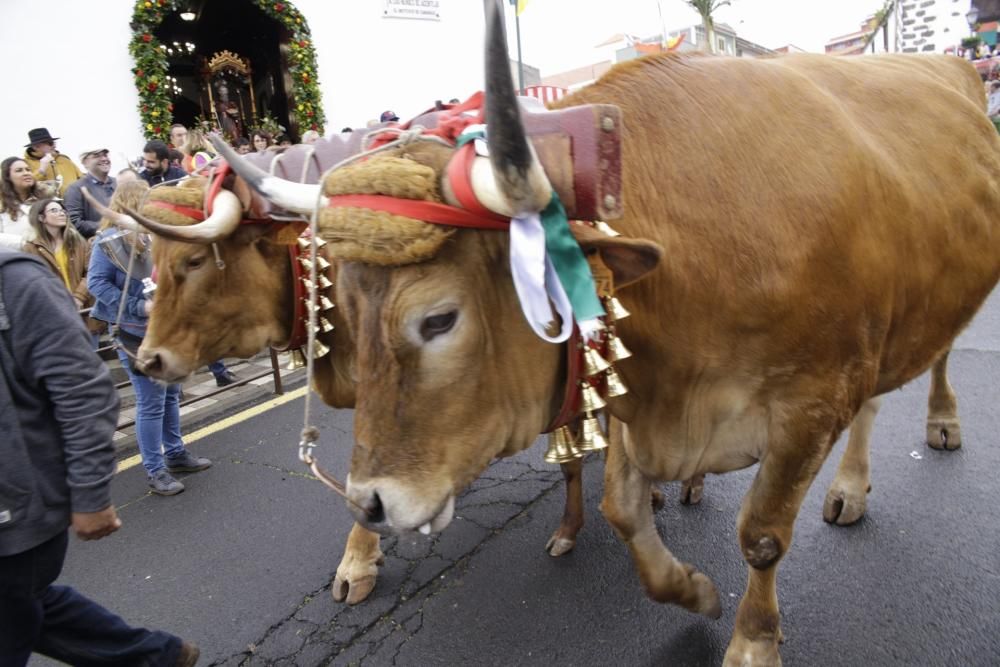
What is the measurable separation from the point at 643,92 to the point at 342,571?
8.04 ft

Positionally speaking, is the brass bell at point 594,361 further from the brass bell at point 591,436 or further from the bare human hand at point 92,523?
the bare human hand at point 92,523

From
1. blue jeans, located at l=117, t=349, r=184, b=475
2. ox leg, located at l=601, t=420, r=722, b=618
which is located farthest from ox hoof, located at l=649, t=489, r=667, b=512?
blue jeans, located at l=117, t=349, r=184, b=475

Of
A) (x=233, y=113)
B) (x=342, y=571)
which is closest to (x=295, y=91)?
(x=233, y=113)

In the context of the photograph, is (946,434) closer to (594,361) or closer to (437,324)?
(594,361)

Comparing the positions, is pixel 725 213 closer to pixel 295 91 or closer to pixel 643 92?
pixel 643 92

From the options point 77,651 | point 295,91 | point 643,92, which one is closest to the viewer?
point 643,92

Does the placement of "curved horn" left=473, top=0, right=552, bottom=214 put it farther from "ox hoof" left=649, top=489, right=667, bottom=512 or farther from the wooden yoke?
"ox hoof" left=649, top=489, right=667, bottom=512

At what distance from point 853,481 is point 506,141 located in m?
2.84

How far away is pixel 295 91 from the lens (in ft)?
Result: 37.9

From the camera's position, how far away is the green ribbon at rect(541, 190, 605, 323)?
1569 mm

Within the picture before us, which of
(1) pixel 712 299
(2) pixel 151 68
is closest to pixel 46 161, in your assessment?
(2) pixel 151 68

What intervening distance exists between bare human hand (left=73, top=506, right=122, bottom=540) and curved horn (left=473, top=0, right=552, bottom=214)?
5.35 ft

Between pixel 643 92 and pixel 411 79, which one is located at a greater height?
pixel 411 79

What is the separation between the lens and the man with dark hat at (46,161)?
772cm
